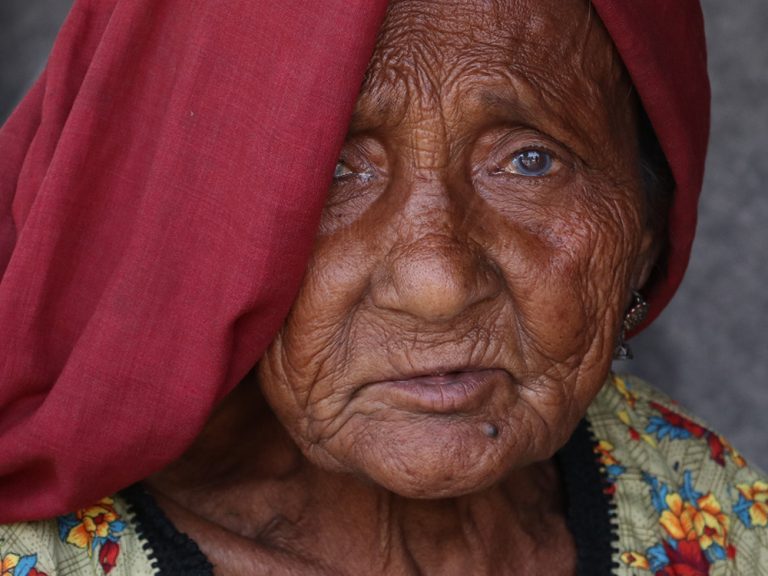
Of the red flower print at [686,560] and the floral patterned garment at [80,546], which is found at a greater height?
the floral patterned garment at [80,546]

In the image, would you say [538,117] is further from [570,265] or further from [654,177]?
[654,177]

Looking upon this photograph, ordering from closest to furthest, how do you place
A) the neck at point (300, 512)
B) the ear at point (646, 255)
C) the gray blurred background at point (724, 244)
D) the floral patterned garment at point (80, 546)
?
the floral patterned garment at point (80, 546)
the neck at point (300, 512)
the ear at point (646, 255)
the gray blurred background at point (724, 244)

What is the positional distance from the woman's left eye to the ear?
0.33 m

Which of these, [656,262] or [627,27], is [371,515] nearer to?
[656,262]

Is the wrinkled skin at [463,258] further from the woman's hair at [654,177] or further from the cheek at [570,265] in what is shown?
the woman's hair at [654,177]

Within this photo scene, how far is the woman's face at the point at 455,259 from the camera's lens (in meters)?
1.97

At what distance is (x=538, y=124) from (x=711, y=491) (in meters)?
1.04

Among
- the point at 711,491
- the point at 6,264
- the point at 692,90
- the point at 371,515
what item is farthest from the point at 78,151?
the point at 711,491

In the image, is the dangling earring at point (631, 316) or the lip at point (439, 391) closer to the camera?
the lip at point (439, 391)

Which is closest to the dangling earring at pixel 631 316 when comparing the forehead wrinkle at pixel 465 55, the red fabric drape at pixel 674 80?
the red fabric drape at pixel 674 80

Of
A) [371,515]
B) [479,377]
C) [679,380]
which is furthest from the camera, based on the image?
[679,380]

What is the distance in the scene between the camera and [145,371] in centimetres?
186

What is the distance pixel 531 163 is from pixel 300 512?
783 millimetres

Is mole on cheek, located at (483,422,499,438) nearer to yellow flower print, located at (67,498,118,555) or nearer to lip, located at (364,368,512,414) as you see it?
lip, located at (364,368,512,414)
